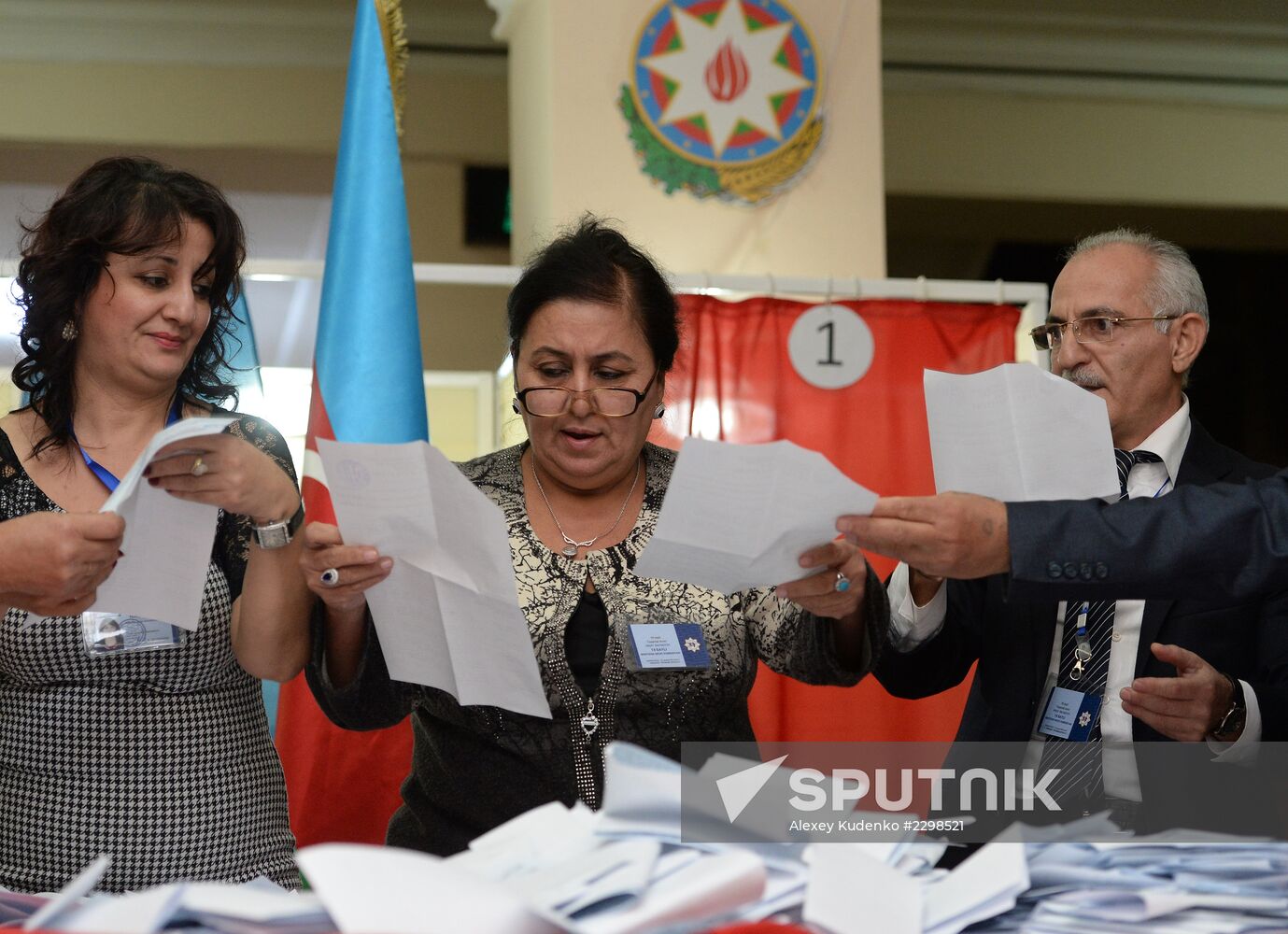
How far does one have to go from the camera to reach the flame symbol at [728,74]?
4.37m

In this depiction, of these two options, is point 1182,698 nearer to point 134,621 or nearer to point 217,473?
point 217,473

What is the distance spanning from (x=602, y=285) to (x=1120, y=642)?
1005 millimetres

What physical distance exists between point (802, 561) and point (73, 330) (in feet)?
3.66

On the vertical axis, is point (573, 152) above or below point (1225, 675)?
above

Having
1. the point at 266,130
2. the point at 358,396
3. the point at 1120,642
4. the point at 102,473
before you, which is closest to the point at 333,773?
the point at 358,396

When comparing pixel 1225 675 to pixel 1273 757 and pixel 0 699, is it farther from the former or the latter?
pixel 0 699

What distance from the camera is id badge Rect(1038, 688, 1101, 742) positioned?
204 cm

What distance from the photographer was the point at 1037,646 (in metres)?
2.12

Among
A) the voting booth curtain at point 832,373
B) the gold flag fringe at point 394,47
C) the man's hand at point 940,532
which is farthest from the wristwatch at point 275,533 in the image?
the gold flag fringe at point 394,47

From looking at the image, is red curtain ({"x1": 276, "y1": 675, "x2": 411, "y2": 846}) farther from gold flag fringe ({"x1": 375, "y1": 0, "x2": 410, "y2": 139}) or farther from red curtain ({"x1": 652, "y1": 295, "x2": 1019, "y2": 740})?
gold flag fringe ({"x1": 375, "y1": 0, "x2": 410, "y2": 139})

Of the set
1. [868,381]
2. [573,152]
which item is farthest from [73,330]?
[573,152]

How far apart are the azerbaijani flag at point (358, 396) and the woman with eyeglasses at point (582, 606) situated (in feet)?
3.26

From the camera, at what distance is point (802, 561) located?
168 cm

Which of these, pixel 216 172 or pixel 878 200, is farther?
pixel 216 172
